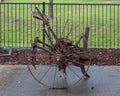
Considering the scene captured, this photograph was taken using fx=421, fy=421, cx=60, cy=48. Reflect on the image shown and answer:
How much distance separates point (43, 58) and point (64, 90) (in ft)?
9.72

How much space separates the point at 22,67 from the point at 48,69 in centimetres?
80

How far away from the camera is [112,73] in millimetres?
9000

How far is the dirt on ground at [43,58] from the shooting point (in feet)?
33.5

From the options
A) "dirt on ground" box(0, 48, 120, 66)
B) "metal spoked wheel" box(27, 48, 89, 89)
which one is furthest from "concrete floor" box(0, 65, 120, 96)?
"dirt on ground" box(0, 48, 120, 66)

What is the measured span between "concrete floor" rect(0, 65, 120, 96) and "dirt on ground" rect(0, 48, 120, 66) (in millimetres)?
887

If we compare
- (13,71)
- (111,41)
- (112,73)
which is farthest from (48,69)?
(111,41)

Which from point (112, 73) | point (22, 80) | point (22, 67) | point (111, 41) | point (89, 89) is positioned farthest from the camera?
point (111, 41)

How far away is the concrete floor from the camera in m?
7.48

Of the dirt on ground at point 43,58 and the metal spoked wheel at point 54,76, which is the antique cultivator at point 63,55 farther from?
the dirt on ground at point 43,58

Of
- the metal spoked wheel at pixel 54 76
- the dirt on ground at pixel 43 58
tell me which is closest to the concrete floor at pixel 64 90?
the metal spoked wheel at pixel 54 76

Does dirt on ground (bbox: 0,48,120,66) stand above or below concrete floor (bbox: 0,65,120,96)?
above

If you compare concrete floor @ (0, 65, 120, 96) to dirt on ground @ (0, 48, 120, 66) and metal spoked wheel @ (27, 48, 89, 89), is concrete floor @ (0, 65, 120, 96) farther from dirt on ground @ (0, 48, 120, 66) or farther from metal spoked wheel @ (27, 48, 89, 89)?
dirt on ground @ (0, 48, 120, 66)

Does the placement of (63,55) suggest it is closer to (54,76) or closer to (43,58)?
(54,76)

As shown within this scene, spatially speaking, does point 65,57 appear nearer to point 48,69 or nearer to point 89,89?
point 89,89
